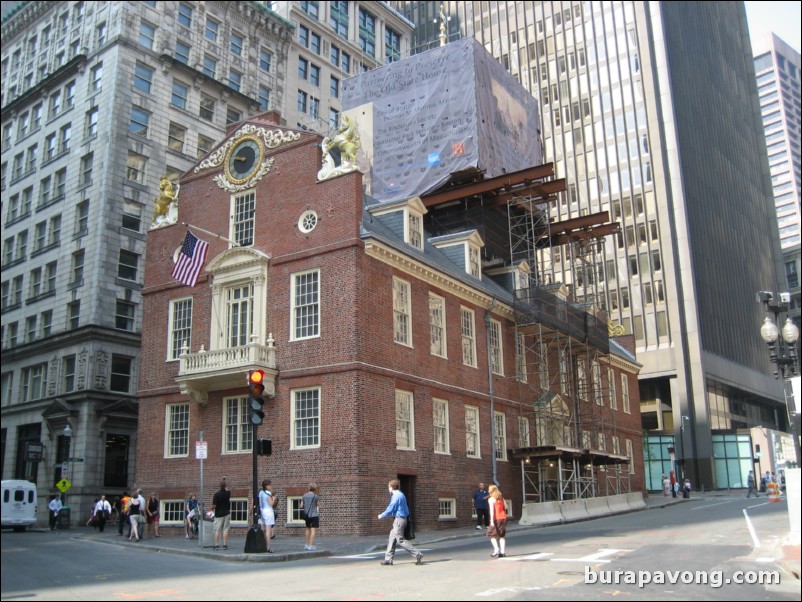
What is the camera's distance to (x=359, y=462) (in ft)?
82.3

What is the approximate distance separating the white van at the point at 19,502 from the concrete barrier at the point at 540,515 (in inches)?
811

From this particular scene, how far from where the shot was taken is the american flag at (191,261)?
2719cm

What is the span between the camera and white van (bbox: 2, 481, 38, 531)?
33406mm

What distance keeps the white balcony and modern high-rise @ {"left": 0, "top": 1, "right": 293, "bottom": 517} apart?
43.1 feet

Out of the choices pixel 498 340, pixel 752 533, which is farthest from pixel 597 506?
pixel 752 533

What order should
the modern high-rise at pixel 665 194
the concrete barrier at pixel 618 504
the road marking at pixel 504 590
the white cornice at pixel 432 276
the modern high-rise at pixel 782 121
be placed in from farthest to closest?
the modern high-rise at pixel 782 121 < the modern high-rise at pixel 665 194 < the concrete barrier at pixel 618 504 < the white cornice at pixel 432 276 < the road marking at pixel 504 590

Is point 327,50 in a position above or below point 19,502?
above

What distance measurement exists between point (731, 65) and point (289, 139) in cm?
8704

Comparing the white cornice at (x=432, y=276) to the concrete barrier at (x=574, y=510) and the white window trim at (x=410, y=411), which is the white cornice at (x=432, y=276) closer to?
the white window trim at (x=410, y=411)

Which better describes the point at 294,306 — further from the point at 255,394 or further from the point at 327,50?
the point at 327,50

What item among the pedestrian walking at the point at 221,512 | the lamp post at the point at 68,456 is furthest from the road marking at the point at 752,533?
the lamp post at the point at 68,456

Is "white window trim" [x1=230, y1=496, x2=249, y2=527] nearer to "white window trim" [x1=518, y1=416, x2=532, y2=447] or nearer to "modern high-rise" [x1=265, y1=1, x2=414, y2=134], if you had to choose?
"white window trim" [x1=518, y1=416, x2=532, y2=447]

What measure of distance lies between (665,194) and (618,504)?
150ft

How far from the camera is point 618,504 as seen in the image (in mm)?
36281
